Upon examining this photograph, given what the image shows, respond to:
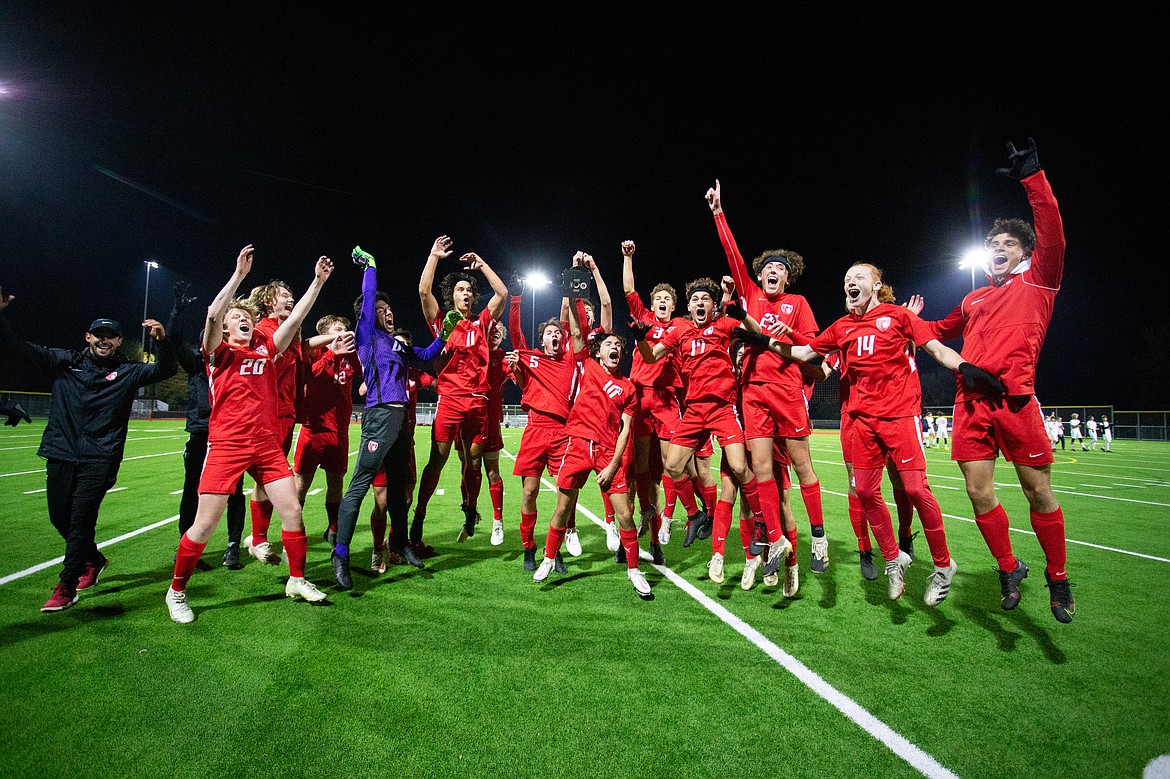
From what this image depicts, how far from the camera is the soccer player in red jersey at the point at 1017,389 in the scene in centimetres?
352

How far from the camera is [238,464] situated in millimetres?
4023

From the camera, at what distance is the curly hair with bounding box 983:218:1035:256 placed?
13.1ft

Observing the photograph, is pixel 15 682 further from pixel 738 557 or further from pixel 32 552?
pixel 738 557

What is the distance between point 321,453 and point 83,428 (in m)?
1.89

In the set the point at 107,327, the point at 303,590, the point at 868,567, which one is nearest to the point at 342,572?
the point at 303,590

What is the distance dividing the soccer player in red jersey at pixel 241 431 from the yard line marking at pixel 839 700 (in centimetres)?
324

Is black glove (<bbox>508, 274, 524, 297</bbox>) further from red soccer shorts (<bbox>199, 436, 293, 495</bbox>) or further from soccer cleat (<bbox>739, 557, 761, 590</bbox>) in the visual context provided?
soccer cleat (<bbox>739, 557, 761, 590</bbox>)

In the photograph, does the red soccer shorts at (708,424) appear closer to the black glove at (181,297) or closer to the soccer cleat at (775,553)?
the soccer cleat at (775,553)

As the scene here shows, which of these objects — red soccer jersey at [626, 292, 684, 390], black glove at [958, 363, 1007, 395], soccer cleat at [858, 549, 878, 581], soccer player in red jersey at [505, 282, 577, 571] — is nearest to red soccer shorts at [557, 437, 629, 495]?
soccer player in red jersey at [505, 282, 577, 571]

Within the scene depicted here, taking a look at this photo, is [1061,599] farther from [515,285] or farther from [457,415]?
[457,415]

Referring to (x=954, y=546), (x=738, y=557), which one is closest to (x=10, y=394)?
(x=738, y=557)

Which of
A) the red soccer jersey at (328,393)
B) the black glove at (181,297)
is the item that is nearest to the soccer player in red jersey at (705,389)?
the red soccer jersey at (328,393)

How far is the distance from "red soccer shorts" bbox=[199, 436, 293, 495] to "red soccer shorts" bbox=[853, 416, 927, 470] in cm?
474

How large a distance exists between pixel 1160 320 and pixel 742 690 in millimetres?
67387
